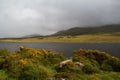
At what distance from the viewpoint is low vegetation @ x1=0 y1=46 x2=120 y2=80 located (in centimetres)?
2080

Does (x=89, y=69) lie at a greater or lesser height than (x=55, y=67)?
lesser

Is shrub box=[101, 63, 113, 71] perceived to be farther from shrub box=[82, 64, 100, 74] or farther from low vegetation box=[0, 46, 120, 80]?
shrub box=[82, 64, 100, 74]

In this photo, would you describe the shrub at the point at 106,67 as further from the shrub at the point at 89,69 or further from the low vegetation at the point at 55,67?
the shrub at the point at 89,69

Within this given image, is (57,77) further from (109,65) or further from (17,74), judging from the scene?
(109,65)

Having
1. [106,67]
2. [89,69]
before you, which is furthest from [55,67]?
[106,67]

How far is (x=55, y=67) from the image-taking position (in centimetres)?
2553

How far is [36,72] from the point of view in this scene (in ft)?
68.2

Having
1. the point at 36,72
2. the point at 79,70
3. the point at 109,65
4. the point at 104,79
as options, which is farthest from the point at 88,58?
the point at 36,72

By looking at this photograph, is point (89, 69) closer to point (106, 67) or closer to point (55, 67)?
point (106, 67)

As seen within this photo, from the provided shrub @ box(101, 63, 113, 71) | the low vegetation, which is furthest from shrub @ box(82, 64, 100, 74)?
shrub @ box(101, 63, 113, 71)

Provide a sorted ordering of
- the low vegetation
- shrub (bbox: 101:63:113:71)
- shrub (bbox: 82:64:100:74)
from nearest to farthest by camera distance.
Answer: the low vegetation < shrub (bbox: 82:64:100:74) < shrub (bbox: 101:63:113:71)

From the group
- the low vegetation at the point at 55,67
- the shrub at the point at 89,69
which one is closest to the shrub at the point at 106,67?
the low vegetation at the point at 55,67

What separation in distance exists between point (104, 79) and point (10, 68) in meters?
10.5

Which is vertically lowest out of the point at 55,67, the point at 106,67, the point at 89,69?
the point at 106,67
